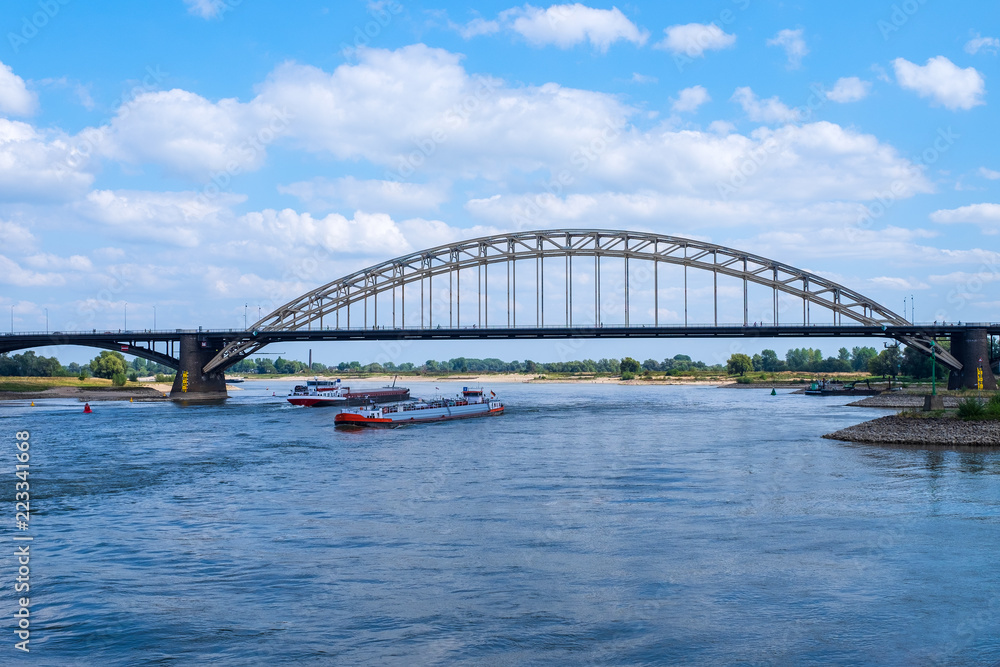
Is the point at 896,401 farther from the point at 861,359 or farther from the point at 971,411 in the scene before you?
the point at 861,359

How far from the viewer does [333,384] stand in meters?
92.5

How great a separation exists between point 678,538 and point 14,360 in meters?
160

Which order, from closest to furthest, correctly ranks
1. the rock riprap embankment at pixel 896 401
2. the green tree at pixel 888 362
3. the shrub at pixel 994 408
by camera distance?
the shrub at pixel 994 408 < the rock riprap embankment at pixel 896 401 < the green tree at pixel 888 362

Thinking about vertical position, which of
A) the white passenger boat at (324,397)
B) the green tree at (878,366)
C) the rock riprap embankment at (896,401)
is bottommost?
the rock riprap embankment at (896,401)

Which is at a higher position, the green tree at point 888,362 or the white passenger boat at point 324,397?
the green tree at point 888,362

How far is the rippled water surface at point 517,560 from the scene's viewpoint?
1340 cm

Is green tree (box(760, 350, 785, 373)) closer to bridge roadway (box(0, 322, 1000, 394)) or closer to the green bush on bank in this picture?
bridge roadway (box(0, 322, 1000, 394))

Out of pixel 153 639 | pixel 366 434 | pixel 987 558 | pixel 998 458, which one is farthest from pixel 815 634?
pixel 366 434

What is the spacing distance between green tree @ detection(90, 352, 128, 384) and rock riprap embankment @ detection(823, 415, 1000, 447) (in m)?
120

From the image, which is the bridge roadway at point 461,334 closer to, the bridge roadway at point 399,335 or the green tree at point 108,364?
the bridge roadway at point 399,335

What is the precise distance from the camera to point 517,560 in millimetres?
18312

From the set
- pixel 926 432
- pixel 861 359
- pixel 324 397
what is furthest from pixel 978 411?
pixel 861 359

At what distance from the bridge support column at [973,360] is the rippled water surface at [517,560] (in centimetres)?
5318

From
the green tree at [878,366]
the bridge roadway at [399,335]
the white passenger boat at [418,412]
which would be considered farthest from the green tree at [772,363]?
the white passenger boat at [418,412]
